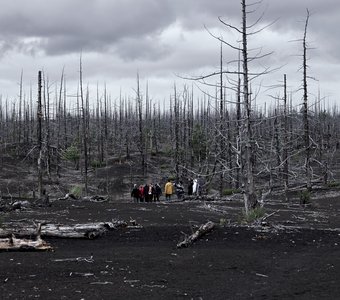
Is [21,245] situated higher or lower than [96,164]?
lower

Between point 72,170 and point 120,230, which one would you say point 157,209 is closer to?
point 120,230

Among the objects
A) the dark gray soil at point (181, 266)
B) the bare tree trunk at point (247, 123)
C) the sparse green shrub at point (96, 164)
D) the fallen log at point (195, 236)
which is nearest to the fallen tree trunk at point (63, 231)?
the dark gray soil at point (181, 266)

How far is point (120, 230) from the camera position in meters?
15.0

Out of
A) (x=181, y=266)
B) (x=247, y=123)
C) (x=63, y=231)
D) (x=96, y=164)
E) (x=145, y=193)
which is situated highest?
(x=247, y=123)

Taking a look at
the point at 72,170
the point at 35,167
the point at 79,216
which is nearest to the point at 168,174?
the point at 72,170

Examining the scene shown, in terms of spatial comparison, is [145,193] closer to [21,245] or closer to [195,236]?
[195,236]

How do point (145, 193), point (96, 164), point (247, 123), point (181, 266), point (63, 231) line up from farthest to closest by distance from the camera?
point (96, 164), point (145, 193), point (247, 123), point (63, 231), point (181, 266)

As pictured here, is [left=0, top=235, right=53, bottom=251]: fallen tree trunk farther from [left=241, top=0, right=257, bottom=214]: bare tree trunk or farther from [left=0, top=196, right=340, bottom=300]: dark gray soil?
[left=241, top=0, right=257, bottom=214]: bare tree trunk

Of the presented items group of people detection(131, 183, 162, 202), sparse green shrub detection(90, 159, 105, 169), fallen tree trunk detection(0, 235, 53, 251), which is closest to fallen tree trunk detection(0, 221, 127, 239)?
→ fallen tree trunk detection(0, 235, 53, 251)

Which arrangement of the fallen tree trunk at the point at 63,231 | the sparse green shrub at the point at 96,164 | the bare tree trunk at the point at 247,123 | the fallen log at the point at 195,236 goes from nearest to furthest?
1. the fallen log at the point at 195,236
2. the fallen tree trunk at the point at 63,231
3. the bare tree trunk at the point at 247,123
4. the sparse green shrub at the point at 96,164

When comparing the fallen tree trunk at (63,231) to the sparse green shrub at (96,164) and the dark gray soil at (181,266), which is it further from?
the sparse green shrub at (96,164)

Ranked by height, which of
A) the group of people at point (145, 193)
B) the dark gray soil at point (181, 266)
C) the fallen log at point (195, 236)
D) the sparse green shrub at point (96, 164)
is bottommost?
the dark gray soil at point (181, 266)

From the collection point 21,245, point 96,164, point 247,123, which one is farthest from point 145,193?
point 96,164

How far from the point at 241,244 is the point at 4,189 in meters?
33.0
